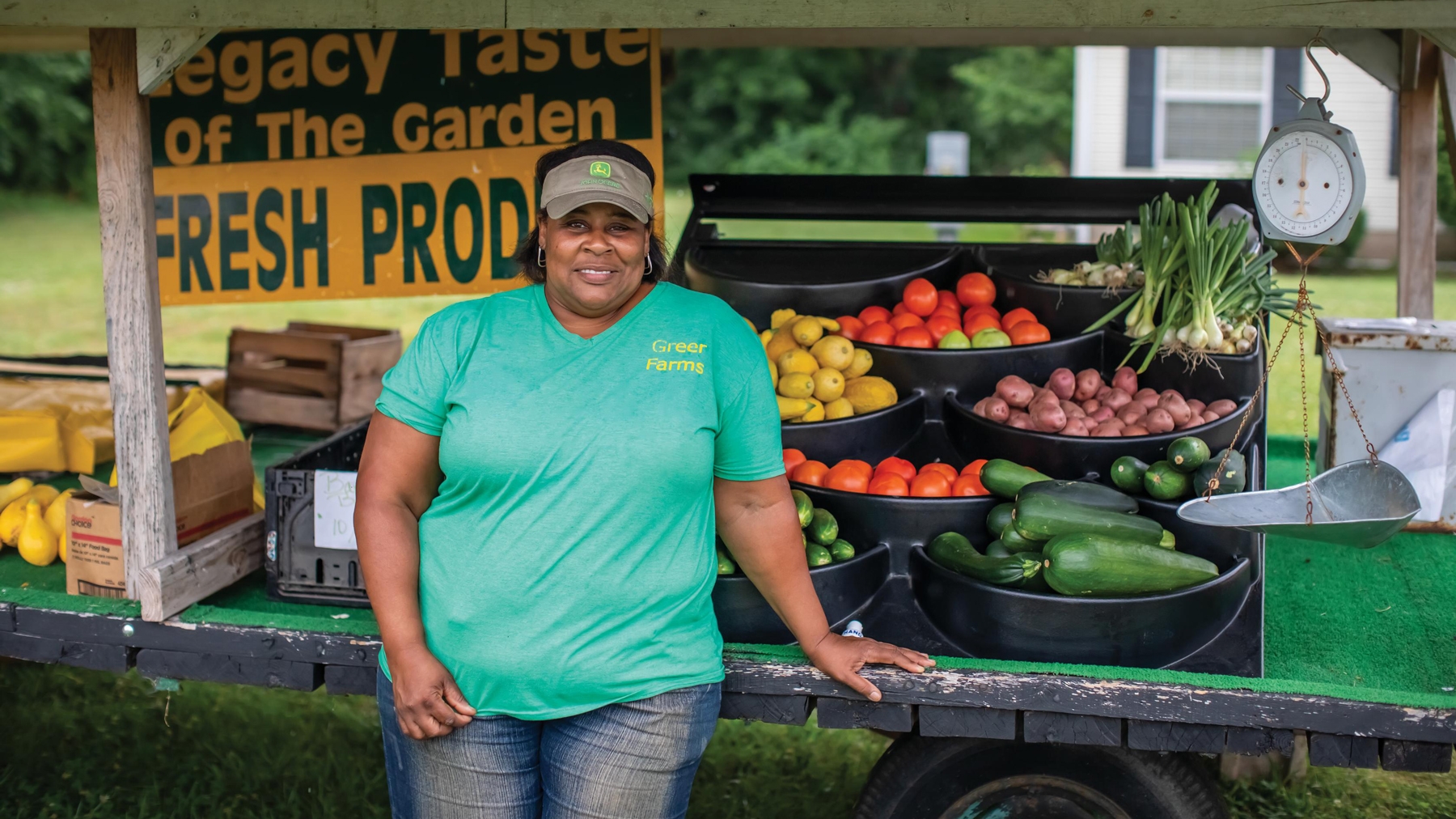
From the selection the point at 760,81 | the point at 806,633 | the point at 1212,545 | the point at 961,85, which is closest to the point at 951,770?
the point at 806,633

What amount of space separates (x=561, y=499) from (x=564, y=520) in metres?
0.04

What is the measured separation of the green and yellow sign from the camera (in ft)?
14.1

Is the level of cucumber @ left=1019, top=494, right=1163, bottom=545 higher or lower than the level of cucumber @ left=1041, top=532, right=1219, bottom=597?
higher

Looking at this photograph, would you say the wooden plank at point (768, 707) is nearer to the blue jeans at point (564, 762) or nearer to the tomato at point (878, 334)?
the blue jeans at point (564, 762)

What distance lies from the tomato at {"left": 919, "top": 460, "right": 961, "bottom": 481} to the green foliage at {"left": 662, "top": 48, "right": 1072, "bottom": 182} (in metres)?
18.2

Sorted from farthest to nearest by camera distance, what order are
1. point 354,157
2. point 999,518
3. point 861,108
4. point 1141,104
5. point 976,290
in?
1. point 861,108
2. point 1141,104
3. point 354,157
4. point 976,290
5. point 999,518

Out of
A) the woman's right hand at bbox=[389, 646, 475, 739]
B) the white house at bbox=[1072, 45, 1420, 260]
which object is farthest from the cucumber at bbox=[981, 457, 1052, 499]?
the white house at bbox=[1072, 45, 1420, 260]

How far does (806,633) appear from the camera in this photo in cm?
268

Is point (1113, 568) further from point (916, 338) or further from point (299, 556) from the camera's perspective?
point (299, 556)

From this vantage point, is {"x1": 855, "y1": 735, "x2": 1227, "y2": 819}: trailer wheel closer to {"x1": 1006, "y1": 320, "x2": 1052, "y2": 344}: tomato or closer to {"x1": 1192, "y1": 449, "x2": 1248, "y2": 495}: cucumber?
{"x1": 1192, "y1": 449, "x2": 1248, "y2": 495}: cucumber

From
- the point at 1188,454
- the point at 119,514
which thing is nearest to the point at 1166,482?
the point at 1188,454

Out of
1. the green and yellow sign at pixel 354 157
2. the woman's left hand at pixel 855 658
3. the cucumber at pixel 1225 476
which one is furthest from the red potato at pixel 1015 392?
the green and yellow sign at pixel 354 157

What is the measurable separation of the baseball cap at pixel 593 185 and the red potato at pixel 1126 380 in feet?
5.73

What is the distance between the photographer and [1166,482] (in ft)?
10.1
